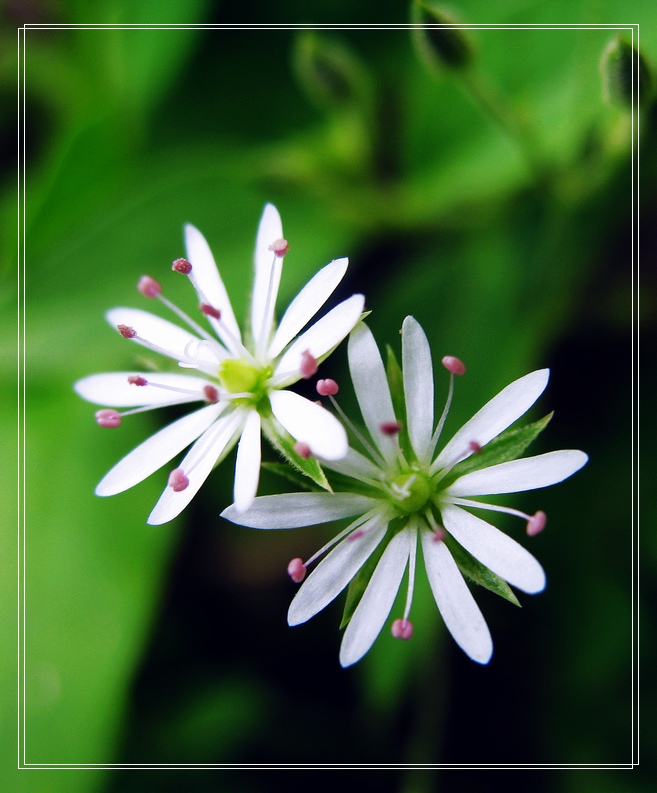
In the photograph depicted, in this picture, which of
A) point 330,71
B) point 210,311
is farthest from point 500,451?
point 330,71

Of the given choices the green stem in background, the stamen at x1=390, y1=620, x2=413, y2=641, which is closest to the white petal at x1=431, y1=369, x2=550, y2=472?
the stamen at x1=390, y1=620, x2=413, y2=641

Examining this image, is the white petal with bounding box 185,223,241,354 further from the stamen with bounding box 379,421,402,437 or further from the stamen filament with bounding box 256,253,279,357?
the stamen with bounding box 379,421,402,437

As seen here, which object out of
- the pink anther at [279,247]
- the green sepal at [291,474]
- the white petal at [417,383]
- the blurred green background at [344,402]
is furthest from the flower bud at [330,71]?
the green sepal at [291,474]

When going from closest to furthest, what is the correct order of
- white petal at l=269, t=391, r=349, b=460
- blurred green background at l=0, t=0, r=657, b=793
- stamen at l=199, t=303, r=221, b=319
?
1. white petal at l=269, t=391, r=349, b=460
2. stamen at l=199, t=303, r=221, b=319
3. blurred green background at l=0, t=0, r=657, b=793

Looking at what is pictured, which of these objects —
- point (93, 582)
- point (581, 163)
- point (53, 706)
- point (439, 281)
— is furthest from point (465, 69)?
point (53, 706)

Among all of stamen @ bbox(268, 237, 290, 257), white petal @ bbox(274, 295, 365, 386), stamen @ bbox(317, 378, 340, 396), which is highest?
stamen @ bbox(268, 237, 290, 257)

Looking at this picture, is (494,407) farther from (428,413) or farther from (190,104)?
(190,104)

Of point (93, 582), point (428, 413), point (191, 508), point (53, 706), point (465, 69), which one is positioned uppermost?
point (465, 69)

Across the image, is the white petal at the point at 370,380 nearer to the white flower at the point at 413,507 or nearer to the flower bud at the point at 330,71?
the white flower at the point at 413,507
